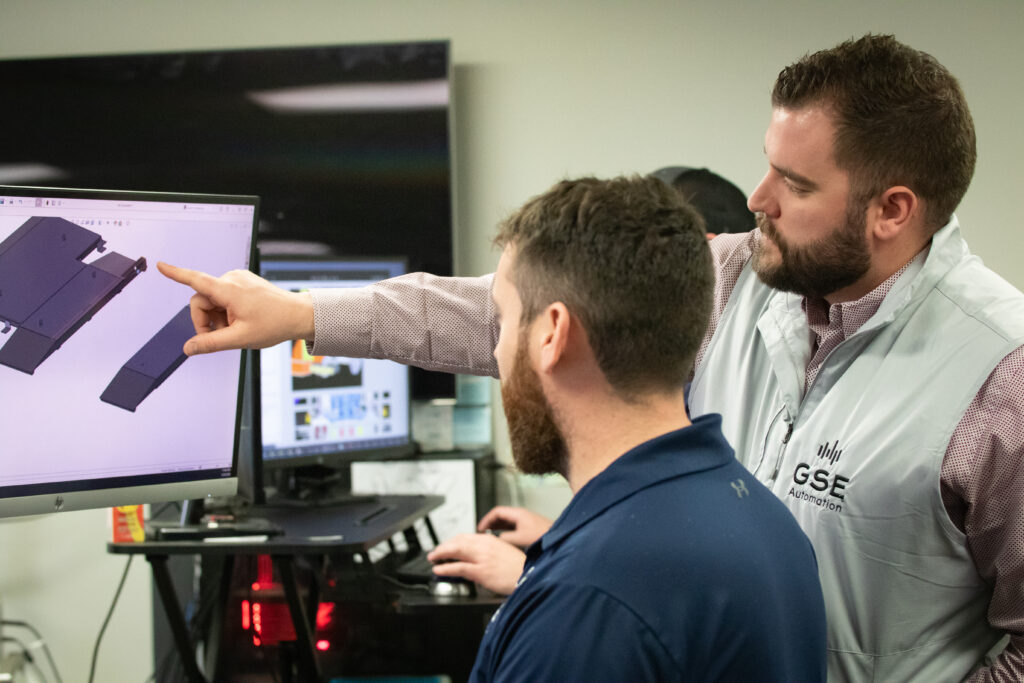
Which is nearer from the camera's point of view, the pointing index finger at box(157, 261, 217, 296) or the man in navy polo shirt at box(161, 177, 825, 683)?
the man in navy polo shirt at box(161, 177, 825, 683)

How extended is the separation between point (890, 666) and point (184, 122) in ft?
9.13

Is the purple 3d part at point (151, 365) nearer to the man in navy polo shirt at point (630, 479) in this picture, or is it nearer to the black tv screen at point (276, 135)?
the man in navy polo shirt at point (630, 479)

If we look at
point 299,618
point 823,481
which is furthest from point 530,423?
point 299,618

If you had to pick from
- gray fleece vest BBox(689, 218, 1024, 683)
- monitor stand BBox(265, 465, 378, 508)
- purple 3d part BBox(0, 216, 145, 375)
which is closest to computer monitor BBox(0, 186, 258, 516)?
purple 3d part BBox(0, 216, 145, 375)

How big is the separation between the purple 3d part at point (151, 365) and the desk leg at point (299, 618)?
929 mm

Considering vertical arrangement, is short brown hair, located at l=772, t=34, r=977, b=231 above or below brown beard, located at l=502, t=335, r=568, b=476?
above

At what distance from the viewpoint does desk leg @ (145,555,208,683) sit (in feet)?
7.07

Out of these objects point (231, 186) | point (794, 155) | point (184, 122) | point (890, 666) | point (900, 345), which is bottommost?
point (890, 666)

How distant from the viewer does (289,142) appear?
317cm

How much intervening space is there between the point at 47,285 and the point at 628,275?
703 mm

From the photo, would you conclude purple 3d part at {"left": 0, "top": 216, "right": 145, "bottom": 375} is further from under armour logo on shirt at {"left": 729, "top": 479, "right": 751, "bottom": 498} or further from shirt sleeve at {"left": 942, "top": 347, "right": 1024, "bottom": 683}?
shirt sleeve at {"left": 942, "top": 347, "right": 1024, "bottom": 683}

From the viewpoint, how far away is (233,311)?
130 cm

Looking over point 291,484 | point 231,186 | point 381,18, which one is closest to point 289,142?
point 231,186

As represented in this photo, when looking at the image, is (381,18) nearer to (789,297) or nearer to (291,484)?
(291,484)
